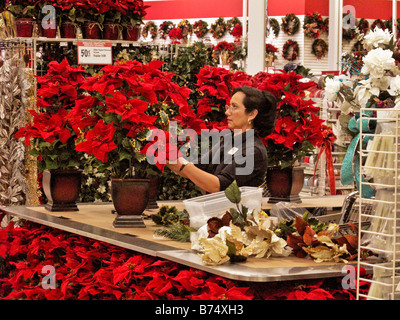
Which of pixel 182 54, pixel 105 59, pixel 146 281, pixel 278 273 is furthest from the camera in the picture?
pixel 182 54

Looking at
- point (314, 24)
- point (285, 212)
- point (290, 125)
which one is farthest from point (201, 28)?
point (285, 212)

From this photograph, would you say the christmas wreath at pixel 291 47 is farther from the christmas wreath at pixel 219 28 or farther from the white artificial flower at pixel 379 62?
the white artificial flower at pixel 379 62

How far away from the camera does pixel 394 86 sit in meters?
2.97

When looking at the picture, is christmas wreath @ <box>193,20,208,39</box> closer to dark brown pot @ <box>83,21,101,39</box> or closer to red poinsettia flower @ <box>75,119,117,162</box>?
dark brown pot @ <box>83,21,101,39</box>

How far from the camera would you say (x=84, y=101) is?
3.85 m

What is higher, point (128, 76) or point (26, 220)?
point (128, 76)

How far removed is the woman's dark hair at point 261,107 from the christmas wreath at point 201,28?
321 inches

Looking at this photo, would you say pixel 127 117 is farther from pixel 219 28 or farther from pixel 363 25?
pixel 219 28

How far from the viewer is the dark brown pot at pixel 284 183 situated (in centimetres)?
482

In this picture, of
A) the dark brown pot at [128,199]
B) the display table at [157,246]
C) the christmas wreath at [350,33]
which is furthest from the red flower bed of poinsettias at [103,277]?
the christmas wreath at [350,33]

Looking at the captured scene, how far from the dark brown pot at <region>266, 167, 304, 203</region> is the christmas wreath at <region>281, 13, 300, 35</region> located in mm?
5201

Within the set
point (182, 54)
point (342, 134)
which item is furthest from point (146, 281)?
point (182, 54)
